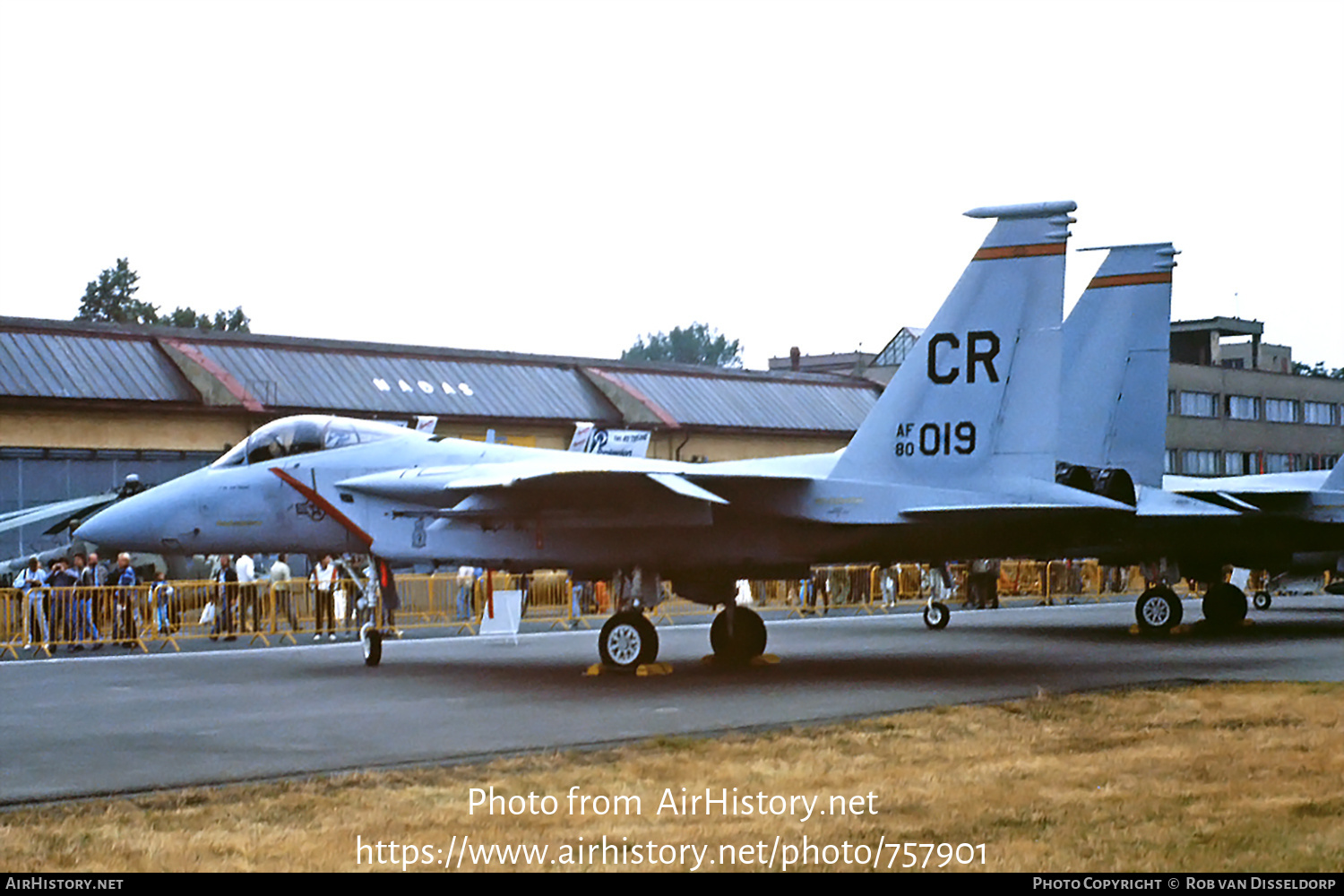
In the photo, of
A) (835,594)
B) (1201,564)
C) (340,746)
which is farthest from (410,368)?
(340,746)

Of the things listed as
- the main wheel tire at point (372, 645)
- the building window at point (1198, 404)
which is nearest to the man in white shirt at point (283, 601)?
the main wheel tire at point (372, 645)

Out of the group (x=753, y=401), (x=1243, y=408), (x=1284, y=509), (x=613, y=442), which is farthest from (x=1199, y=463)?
(x=1284, y=509)

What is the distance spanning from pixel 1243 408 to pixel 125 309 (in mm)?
61533

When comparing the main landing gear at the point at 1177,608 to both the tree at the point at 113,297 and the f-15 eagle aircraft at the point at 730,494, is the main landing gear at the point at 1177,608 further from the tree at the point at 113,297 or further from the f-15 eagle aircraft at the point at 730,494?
the tree at the point at 113,297

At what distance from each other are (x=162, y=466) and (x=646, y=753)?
29627 millimetres

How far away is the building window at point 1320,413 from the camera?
71438 millimetres

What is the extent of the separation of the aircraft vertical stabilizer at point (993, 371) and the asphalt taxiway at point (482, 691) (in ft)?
7.58

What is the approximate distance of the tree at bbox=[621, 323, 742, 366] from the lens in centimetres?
13038

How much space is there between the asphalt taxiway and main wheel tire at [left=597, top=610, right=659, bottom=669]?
28 cm

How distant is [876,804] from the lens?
8.06 m

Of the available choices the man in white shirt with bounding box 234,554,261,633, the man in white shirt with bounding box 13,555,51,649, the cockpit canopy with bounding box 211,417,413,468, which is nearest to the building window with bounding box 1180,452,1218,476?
the man in white shirt with bounding box 234,554,261,633

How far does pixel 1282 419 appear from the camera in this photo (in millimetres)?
70062

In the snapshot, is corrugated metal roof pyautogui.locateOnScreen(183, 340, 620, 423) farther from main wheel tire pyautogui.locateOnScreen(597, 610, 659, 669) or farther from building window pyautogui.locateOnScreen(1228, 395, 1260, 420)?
building window pyautogui.locateOnScreen(1228, 395, 1260, 420)

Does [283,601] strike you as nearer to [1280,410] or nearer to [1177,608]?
[1177,608]
